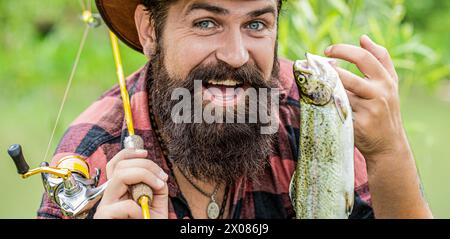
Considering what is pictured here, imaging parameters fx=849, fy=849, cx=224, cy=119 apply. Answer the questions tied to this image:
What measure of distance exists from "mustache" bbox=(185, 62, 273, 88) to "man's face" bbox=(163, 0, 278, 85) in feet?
0.04

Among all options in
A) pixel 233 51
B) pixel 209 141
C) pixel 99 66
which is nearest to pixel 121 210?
pixel 209 141

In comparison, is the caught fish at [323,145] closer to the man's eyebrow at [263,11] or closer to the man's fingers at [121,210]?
the man's eyebrow at [263,11]

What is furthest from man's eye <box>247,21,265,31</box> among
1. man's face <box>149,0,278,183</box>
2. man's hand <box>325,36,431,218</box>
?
man's hand <box>325,36,431,218</box>

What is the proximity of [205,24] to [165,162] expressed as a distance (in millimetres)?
480

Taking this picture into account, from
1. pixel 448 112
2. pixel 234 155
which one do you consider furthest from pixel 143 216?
pixel 448 112

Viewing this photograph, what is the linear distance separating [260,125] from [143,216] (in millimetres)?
507

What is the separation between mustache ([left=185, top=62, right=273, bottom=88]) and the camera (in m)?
2.36

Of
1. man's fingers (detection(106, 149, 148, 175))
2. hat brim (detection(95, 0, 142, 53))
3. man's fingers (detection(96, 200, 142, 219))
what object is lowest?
man's fingers (detection(96, 200, 142, 219))

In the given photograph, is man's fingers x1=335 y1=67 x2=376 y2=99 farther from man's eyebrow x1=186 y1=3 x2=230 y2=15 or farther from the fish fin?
man's eyebrow x1=186 y1=3 x2=230 y2=15

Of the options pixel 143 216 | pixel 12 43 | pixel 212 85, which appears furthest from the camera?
pixel 12 43

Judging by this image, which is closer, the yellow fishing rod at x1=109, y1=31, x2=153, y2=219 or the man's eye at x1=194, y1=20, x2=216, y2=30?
the yellow fishing rod at x1=109, y1=31, x2=153, y2=219

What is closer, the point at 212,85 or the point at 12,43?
the point at 212,85
